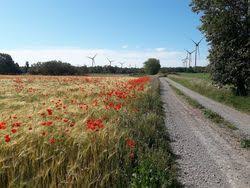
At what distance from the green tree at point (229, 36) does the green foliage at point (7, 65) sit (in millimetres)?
99628

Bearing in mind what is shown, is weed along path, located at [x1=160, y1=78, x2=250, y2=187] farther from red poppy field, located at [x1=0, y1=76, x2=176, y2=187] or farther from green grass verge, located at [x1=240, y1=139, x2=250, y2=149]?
red poppy field, located at [x1=0, y1=76, x2=176, y2=187]

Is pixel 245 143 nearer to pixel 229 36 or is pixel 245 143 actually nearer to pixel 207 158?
pixel 207 158

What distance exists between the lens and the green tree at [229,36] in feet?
83.6

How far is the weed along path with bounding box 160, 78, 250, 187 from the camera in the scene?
24.6 feet

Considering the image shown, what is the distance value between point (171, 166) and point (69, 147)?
3.04 meters

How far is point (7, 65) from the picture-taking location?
382ft

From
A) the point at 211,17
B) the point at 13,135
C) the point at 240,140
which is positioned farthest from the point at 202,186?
the point at 211,17

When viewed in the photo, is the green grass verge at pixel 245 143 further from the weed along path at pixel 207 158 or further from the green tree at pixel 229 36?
the green tree at pixel 229 36

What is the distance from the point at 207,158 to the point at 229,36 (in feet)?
66.0

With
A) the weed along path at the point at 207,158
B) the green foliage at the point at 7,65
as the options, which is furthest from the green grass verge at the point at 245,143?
the green foliage at the point at 7,65

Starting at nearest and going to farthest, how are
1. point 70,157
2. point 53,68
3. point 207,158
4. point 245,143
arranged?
point 70,157
point 207,158
point 245,143
point 53,68

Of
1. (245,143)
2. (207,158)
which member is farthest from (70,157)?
(245,143)

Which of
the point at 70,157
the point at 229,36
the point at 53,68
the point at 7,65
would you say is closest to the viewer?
the point at 70,157

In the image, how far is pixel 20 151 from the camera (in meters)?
5.71
